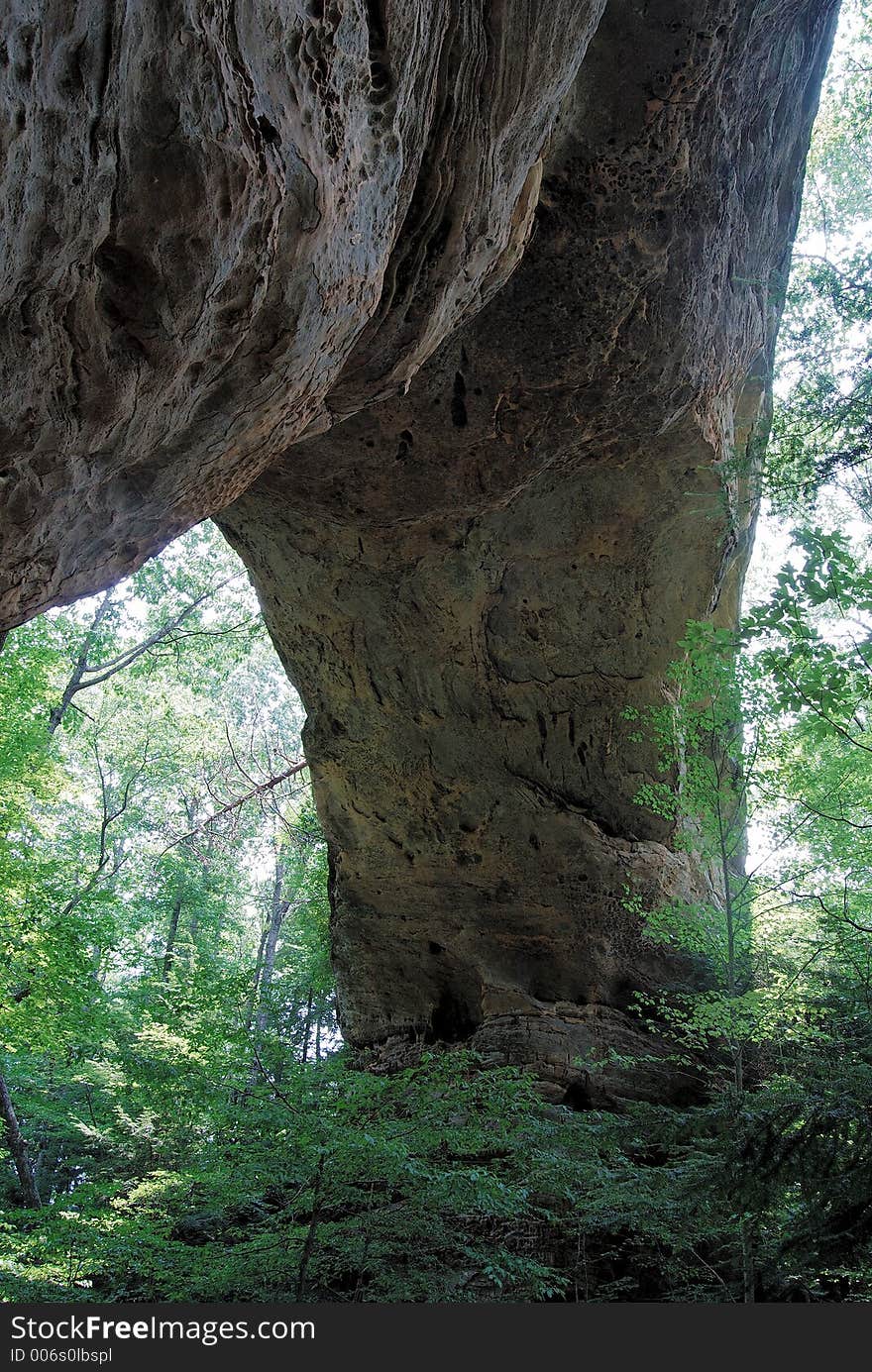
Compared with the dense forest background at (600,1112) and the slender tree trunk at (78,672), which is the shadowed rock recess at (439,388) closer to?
the dense forest background at (600,1112)

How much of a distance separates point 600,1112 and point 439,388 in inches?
219

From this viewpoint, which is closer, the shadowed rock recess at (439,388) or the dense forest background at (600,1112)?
the shadowed rock recess at (439,388)

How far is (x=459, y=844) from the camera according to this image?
9.68 m

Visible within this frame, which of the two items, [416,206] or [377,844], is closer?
[416,206]

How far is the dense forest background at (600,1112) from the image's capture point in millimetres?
4941

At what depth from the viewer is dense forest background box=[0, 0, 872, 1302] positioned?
4941 mm

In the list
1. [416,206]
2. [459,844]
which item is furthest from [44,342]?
[459,844]

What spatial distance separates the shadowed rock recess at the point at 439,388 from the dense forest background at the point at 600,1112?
33.8 inches

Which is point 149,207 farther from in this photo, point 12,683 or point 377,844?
point 12,683

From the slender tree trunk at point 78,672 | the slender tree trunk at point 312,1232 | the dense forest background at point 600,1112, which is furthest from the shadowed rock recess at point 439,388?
the slender tree trunk at point 78,672

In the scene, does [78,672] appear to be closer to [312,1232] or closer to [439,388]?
[439,388]

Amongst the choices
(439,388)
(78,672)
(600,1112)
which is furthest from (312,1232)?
(78,672)

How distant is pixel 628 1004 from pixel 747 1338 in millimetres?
5234

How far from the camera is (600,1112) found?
692 centimetres
